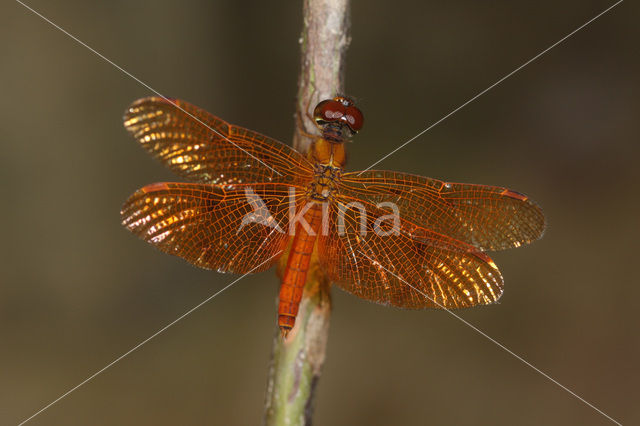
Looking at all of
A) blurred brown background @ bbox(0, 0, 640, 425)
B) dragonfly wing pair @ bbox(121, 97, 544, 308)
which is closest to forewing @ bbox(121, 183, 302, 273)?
dragonfly wing pair @ bbox(121, 97, 544, 308)

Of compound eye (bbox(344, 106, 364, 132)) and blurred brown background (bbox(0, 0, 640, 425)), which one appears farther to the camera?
blurred brown background (bbox(0, 0, 640, 425))

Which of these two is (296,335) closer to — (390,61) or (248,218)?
(248,218)

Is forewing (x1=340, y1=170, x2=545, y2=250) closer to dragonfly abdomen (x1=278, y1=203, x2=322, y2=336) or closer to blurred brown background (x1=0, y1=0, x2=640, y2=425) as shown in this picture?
dragonfly abdomen (x1=278, y1=203, x2=322, y2=336)

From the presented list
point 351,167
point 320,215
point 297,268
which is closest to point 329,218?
point 320,215

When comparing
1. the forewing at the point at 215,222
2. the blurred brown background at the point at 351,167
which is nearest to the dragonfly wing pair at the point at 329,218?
the forewing at the point at 215,222

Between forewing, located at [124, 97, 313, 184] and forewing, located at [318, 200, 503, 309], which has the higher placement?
forewing, located at [124, 97, 313, 184]

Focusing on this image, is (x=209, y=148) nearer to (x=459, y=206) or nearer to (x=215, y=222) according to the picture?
(x=215, y=222)

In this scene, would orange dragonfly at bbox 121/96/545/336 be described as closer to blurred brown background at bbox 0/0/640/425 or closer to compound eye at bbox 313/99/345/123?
compound eye at bbox 313/99/345/123

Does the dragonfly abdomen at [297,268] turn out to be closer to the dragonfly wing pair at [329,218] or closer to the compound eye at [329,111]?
the dragonfly wing pair at [329,218]
